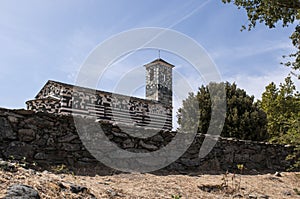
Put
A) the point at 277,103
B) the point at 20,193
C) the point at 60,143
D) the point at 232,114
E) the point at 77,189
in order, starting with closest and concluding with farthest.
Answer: the point at 20,193 → the point at 77,189 → the point at 60,143 → the point at 232,114 → the point at 277,103

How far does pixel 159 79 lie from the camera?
66.8 feet

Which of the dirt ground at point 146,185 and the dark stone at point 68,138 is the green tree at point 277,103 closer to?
the dirt ground at point 146,185

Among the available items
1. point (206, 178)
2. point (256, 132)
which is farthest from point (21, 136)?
point (256, 132)

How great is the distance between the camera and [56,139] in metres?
5.72

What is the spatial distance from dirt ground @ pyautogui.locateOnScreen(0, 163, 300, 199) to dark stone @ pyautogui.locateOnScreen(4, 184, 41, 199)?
2.6 inches

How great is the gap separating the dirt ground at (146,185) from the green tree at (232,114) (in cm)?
886

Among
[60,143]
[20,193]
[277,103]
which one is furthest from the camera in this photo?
[277,103]

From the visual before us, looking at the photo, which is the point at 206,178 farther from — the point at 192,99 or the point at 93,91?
the point at 192,99

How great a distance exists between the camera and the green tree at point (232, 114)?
52.0ft

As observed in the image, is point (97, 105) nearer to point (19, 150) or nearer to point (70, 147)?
point (70, 147)

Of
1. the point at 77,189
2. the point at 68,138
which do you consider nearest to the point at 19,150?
the point at 68,138

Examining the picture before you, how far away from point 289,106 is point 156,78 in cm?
930

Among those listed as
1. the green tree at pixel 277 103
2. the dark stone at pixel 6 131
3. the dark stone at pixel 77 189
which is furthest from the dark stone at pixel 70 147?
the green tree at pixel 277 103

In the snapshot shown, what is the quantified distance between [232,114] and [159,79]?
6.11 meters
